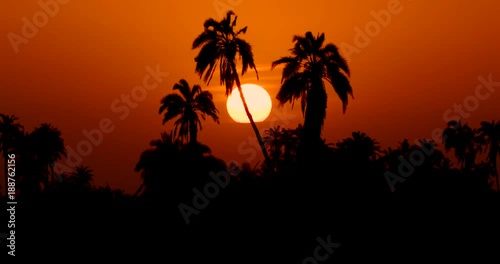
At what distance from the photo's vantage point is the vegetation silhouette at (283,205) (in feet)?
133

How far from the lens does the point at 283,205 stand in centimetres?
4281

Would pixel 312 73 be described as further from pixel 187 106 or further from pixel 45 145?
pixel 45 145

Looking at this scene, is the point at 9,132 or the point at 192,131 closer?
the point at 192,131

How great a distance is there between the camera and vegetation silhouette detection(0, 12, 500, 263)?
40.6m

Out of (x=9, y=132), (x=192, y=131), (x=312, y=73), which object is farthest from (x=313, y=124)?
(x=9, y=132)

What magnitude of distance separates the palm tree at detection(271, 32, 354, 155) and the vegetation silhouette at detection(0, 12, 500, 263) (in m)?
0.07

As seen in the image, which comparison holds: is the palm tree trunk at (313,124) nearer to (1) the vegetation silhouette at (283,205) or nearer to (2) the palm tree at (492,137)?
(1) the vegetation silhouette at (283,205)

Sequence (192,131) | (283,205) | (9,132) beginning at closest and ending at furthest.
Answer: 1. (283,205)
2. (192,131)
3. (9,132)

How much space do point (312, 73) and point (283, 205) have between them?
32.2 ft

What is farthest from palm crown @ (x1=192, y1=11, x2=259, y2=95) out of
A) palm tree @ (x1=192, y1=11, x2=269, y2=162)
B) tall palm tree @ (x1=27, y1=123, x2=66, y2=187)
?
tall palm tree @ (x1=27, y1=123, x2=66, y2=187)

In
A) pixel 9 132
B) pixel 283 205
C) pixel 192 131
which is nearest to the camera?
pixel 283 205

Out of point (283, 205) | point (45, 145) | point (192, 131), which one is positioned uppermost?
point (45, 145)

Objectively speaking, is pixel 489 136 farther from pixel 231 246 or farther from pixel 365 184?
pixel 231 246

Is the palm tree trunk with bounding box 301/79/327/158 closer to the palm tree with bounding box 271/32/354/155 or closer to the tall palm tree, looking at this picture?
the palm tree with bounding box 271/32/354/155
